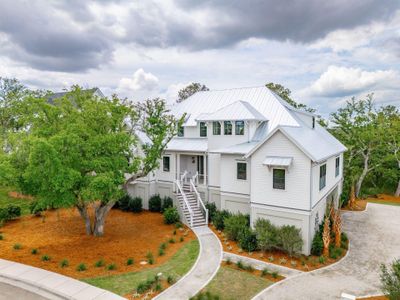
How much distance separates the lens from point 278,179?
16.4m

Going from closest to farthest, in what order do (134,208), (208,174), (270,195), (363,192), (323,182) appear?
(270,195)
(323,182)
(208,174)
(134,208)
(363,192)

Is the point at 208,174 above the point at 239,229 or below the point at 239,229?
above

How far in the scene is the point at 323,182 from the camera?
729 inches

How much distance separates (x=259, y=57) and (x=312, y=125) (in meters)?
7.82

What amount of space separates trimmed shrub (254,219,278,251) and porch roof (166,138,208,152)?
846cm

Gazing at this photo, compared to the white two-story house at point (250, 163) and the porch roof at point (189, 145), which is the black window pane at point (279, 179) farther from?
the porch roof at point (189, 145)

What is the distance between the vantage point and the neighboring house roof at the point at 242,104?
22594 millimetres

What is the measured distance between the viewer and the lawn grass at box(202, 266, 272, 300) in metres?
11.8

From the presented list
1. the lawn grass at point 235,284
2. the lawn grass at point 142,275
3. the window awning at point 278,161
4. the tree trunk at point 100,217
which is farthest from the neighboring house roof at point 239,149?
the tree trunk at point 100,217

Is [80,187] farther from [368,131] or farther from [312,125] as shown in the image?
[368,131]

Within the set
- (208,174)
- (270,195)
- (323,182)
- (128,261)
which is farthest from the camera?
(208,174)

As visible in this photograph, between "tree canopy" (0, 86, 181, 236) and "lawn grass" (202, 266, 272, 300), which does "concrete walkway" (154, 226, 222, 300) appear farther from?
"tree canopy" (0, 86, 181, 236)

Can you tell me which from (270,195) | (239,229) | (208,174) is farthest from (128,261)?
(208,174)

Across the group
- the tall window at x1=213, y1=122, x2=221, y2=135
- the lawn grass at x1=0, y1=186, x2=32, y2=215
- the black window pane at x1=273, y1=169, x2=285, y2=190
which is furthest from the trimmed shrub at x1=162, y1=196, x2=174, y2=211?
the lawn grass at x1=0, y1=186, x2=32, y2=215
